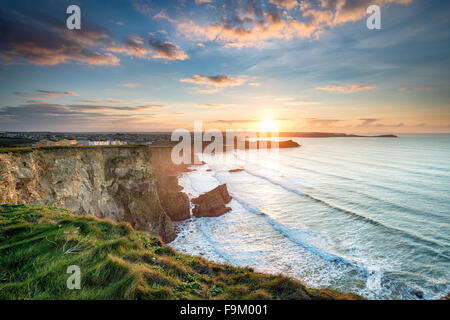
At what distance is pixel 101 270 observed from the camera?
5.46m

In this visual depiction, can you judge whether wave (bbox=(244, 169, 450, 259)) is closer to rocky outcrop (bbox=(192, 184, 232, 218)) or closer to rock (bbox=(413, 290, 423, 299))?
rock (bbox=(413, 290, 423, 299))

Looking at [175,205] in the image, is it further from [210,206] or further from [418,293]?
[418,293]

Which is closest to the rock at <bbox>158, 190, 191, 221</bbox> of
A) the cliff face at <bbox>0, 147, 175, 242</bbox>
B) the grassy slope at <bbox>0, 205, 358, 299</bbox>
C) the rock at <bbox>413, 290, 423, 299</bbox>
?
the cliff face at <bbox>0, 147, 175, 242</bbox>

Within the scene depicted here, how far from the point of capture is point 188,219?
26906mm

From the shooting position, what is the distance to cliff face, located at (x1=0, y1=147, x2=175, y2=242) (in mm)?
13791

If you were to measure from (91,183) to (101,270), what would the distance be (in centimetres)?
1765

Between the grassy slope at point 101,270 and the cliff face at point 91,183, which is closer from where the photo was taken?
the grassy slope at point 101,270

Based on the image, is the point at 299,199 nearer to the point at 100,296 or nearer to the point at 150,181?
the point at 150,181

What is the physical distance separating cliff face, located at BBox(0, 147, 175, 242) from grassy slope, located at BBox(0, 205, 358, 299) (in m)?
6.66

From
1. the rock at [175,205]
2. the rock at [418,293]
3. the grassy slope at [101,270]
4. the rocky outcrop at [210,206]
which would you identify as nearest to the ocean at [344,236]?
the rock at [418,293]

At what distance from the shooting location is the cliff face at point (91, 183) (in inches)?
543

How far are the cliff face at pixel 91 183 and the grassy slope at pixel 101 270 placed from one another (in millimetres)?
6659

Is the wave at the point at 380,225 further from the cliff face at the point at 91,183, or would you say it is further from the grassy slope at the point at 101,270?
the cliff face at the point at 91,183
